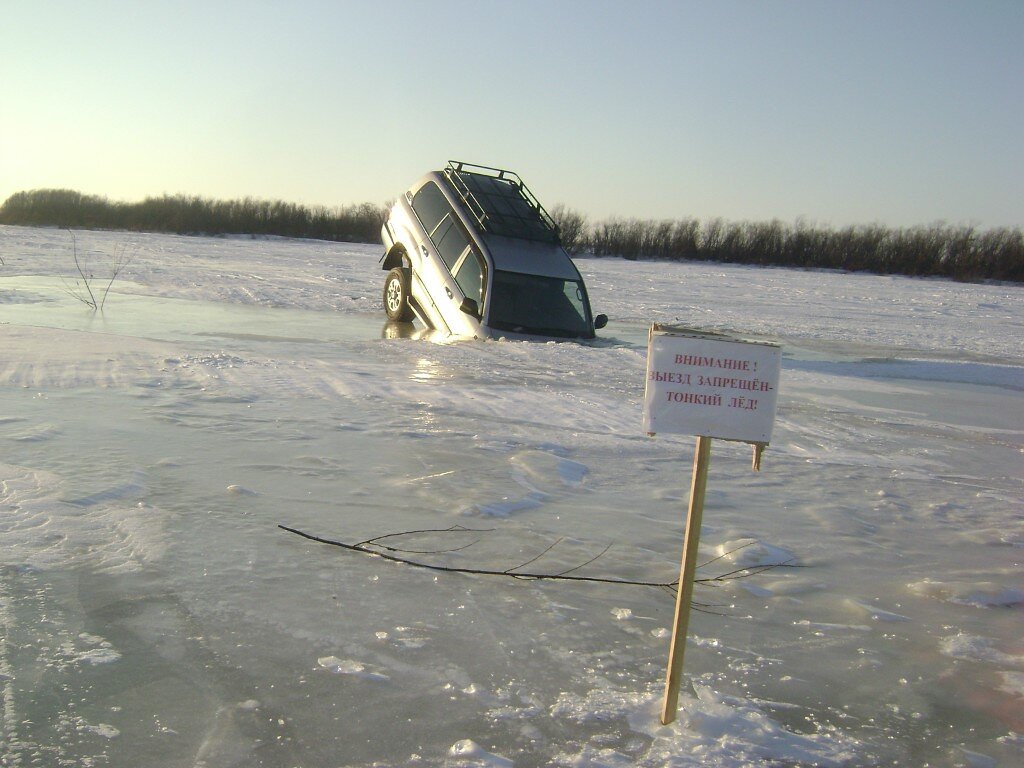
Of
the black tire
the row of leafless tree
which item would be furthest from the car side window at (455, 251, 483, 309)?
the row of leafless tree

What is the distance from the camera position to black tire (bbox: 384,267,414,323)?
547 inches

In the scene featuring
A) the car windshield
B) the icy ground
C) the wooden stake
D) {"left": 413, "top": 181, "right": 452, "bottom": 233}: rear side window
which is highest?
{"left": 413, "top": 181, "right": 452, "bottom": 233}: rear side window

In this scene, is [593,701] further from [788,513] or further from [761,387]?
[788,513]

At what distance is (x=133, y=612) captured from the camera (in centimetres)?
359

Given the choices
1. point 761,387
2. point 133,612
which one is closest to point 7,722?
point 133,612

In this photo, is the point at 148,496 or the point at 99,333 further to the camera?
the point at 99,333

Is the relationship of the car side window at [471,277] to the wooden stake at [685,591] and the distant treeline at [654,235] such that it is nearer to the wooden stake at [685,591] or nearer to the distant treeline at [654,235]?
the wooden stake at [685,591]

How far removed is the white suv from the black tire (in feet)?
0.05

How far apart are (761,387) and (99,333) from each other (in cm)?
948

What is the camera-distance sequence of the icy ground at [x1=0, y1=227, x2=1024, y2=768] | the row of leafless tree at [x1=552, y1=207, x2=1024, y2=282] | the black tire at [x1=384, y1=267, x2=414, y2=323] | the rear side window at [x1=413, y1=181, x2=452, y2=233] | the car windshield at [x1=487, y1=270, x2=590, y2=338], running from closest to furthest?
the icy ground at [x1=0, y1=227, x2=1024, y2=768], the car windshield at [x1=487, y1=270, x2=590, y2=338], the rear side window at [x1=413, y1=181, x2=452, y2=233], the black tire at [x1=384, y1=267, x2=414, y2=323], the row of leafless tree at [x1=552, y1=207, x2=1024, y2=282]

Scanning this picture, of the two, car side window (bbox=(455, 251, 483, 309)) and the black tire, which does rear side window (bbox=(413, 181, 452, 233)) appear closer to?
the black tire

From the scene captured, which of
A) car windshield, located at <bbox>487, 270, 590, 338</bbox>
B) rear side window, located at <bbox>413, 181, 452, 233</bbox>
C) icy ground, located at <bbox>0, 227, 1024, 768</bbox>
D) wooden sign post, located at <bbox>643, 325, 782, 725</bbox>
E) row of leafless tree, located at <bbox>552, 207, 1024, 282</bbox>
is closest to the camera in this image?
icy ground, located at <bbox>0, 227, 1024, 768</bbox>

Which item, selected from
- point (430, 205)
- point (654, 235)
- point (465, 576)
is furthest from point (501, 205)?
point (654, 235)

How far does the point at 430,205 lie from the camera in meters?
14.0
